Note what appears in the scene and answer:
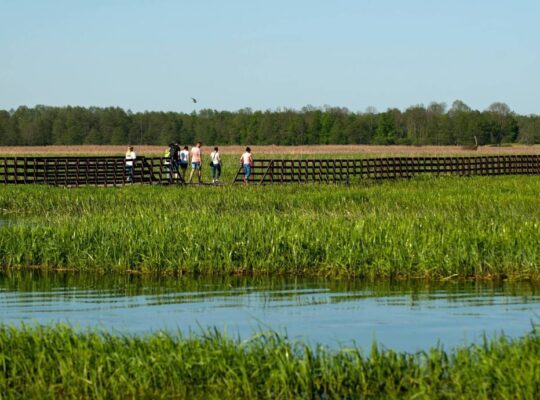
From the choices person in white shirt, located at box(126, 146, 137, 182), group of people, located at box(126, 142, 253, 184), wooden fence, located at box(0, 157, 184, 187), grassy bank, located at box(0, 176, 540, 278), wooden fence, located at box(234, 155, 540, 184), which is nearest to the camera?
grassy bank, located at box(0, 176, 540, 278)

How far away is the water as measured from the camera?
44.7ft

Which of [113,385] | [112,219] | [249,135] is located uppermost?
[249,135]

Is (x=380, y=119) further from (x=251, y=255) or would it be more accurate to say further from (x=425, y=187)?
(x=251, y=255)

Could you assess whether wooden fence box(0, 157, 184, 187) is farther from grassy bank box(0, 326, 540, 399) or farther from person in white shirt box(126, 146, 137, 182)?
grassy bank box(0, 326, 540, 399)

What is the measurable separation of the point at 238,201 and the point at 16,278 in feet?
47.4

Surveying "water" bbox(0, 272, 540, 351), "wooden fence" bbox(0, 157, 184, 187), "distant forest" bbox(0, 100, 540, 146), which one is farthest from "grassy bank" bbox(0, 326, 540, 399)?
"distant forest" bbox(0, 100, 540, 146)

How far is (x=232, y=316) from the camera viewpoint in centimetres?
1500

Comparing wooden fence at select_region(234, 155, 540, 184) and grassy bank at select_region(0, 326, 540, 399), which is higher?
wooden fence at select_region(234, 155, 540, 184)

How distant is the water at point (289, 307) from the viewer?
13.6 meters

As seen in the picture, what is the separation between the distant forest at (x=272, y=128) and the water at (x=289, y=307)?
128 meters

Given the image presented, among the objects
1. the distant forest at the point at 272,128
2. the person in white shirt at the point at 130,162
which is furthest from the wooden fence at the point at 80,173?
the distant forest at the point at 272,128

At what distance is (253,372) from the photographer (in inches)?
408

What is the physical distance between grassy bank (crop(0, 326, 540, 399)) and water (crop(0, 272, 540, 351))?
1499 mm

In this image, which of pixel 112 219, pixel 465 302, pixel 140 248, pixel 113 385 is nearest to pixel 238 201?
pixel 112 219
